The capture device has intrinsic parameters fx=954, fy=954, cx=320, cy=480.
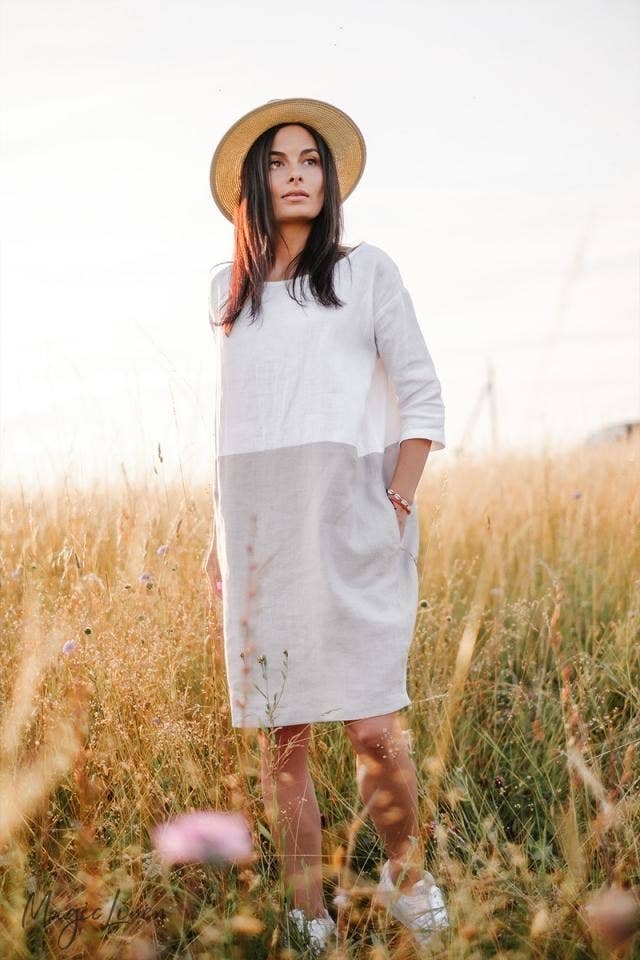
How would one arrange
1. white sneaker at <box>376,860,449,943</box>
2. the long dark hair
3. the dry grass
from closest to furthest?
the dry grass, white sneaker at <box>376,860,449,943</box>, the long dark hair

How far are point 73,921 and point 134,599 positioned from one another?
1080 millimetres

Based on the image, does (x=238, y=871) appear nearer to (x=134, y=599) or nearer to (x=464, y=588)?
(x=134, y=599)

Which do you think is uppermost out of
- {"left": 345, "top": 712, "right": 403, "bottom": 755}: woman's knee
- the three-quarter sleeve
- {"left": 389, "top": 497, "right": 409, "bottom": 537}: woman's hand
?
the three-quarter sleeve

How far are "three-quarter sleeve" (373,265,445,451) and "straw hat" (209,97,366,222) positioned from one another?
1.45 ft

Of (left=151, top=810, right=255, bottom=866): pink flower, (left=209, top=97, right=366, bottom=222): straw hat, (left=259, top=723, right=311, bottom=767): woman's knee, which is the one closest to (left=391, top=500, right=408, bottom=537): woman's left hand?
(left=259, top=723, right=311, bottom=767): woman's knee

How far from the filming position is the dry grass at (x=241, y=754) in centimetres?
179

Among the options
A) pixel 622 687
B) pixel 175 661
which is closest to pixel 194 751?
pixel 175 661

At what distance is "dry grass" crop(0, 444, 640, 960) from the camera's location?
5.89 ft

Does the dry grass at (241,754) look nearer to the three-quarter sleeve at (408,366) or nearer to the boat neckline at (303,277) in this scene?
the three-quarter sleeve at (408,366)

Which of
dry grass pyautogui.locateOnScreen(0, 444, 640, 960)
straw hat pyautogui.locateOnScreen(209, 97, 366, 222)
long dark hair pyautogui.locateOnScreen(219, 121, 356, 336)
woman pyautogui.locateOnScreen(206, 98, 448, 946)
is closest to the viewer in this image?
dry grass pyautogui.locateOnScreen(0, 444, 640, 960)

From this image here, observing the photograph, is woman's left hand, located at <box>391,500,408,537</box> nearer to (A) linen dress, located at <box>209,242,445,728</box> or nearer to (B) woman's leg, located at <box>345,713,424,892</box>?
(A) linen dress, located at <box>209,242,445,728</box>

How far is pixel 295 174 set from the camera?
2.29 metres

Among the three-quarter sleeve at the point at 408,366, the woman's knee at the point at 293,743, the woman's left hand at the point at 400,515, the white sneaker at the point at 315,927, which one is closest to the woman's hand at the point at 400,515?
the woman's left hand at the point at 400,515

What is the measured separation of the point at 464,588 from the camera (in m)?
3.61
